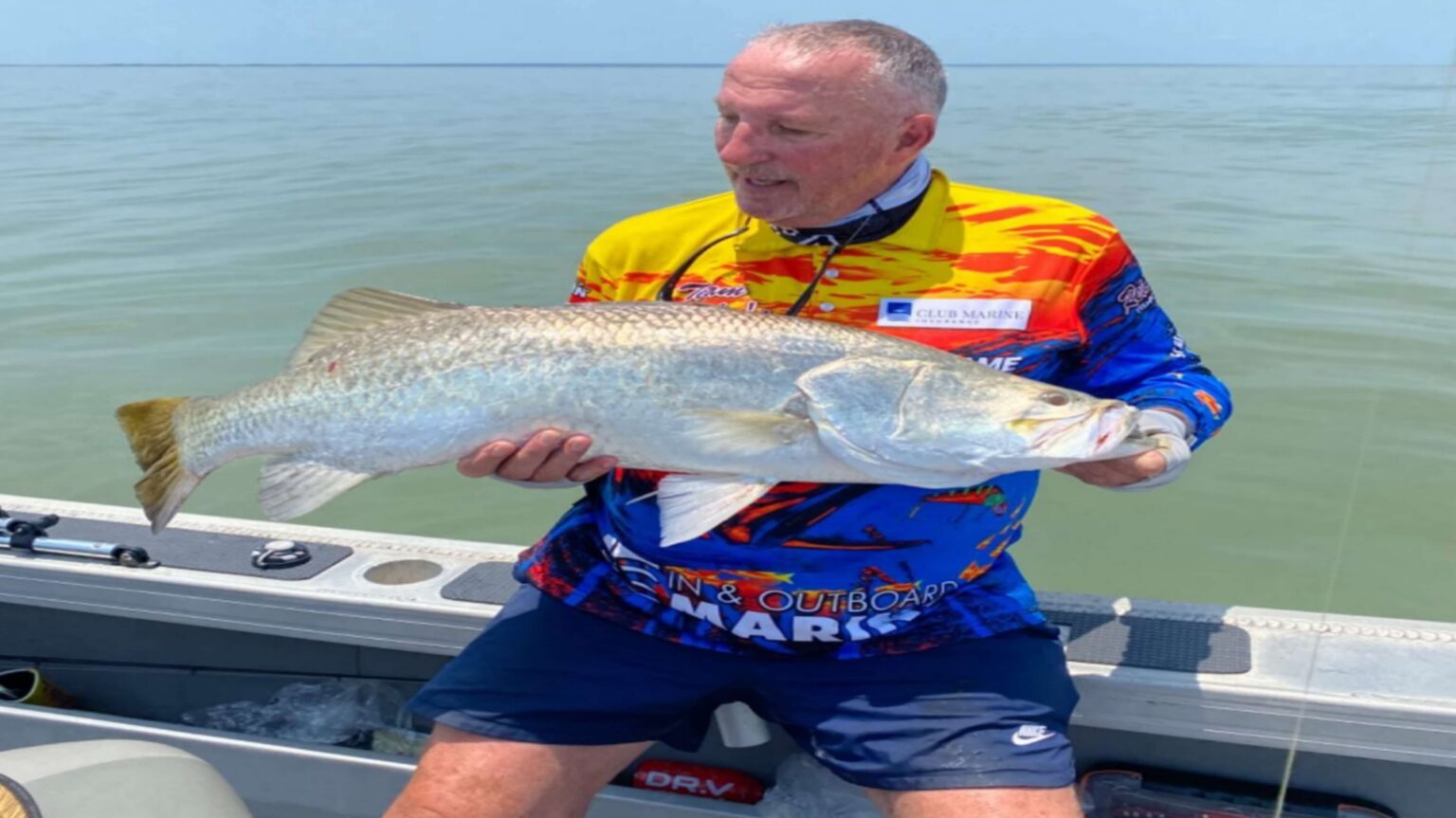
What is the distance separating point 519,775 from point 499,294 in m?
9.86

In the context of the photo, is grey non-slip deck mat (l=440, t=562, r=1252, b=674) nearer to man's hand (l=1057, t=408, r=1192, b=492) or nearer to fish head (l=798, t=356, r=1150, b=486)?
man's hand (l=1057, t=408, r=1192, b=492)

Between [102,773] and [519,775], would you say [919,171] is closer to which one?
[519,775]

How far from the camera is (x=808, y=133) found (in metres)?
2.51

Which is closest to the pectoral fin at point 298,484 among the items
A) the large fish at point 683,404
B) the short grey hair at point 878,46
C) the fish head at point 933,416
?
the large fish at point 683,404

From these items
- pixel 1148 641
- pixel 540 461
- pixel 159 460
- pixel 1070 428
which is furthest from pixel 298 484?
pixel 1148 641

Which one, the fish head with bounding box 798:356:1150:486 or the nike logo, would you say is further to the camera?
the nike logo

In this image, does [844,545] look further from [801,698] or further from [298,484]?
[298,484]

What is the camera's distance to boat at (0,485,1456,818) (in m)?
2.50

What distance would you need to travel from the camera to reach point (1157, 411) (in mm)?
2406

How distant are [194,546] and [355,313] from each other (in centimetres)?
121

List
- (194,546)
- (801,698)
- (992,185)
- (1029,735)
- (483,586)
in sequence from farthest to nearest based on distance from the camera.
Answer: (992,185), (194,546), (483,586), (801,698), (1029,735)

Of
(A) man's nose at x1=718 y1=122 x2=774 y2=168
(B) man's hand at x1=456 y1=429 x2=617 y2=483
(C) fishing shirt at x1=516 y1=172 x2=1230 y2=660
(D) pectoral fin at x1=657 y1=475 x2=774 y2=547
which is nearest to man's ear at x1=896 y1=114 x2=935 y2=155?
(C) fishing shirt at x1=516 y1=172 x2=1230 y2=660

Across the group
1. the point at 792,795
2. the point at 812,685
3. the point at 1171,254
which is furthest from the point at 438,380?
the point at 1171,254

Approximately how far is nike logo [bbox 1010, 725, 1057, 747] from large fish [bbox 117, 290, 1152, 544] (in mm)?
494
